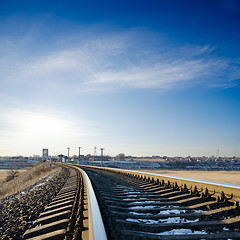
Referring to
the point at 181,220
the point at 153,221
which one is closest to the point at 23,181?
the point at 153,221

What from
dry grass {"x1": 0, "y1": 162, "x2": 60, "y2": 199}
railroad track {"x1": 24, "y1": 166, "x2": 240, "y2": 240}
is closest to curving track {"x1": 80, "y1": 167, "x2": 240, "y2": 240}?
railroad track {"x1": 24, "y1": 166, "x2": 240, "y2": 240}

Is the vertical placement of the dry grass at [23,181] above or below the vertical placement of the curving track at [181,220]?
below

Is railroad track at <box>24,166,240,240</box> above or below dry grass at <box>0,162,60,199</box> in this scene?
above

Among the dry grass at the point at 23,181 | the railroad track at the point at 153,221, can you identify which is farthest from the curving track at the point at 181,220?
the dry grass at the point at 23,181

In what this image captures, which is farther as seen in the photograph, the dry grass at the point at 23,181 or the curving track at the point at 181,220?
the dry grass at the point at 23,181

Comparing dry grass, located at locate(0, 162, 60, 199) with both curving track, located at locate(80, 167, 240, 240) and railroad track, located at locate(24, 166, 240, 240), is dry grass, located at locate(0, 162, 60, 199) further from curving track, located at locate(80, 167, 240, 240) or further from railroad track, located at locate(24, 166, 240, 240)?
curving track, located at locate(80, 167, 240, 240)

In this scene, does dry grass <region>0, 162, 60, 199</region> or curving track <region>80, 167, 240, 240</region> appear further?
dry grass <region>0, 162, 60, 199</region>

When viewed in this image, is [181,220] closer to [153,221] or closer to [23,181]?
[153,221]

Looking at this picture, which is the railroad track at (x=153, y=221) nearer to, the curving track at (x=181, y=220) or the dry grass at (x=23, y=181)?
the curving track at (x=181, y=220)

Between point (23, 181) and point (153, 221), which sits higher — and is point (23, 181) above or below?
below

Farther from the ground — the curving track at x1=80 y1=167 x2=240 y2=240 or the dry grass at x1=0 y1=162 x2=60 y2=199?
the curving track at x1=80 y1=167 x2=240 y2=240

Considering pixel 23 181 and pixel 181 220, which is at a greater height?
pixel 181 220

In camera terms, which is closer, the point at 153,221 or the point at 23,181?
the point at 153,221

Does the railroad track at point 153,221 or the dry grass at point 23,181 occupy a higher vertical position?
the railroad track at point 153,221
